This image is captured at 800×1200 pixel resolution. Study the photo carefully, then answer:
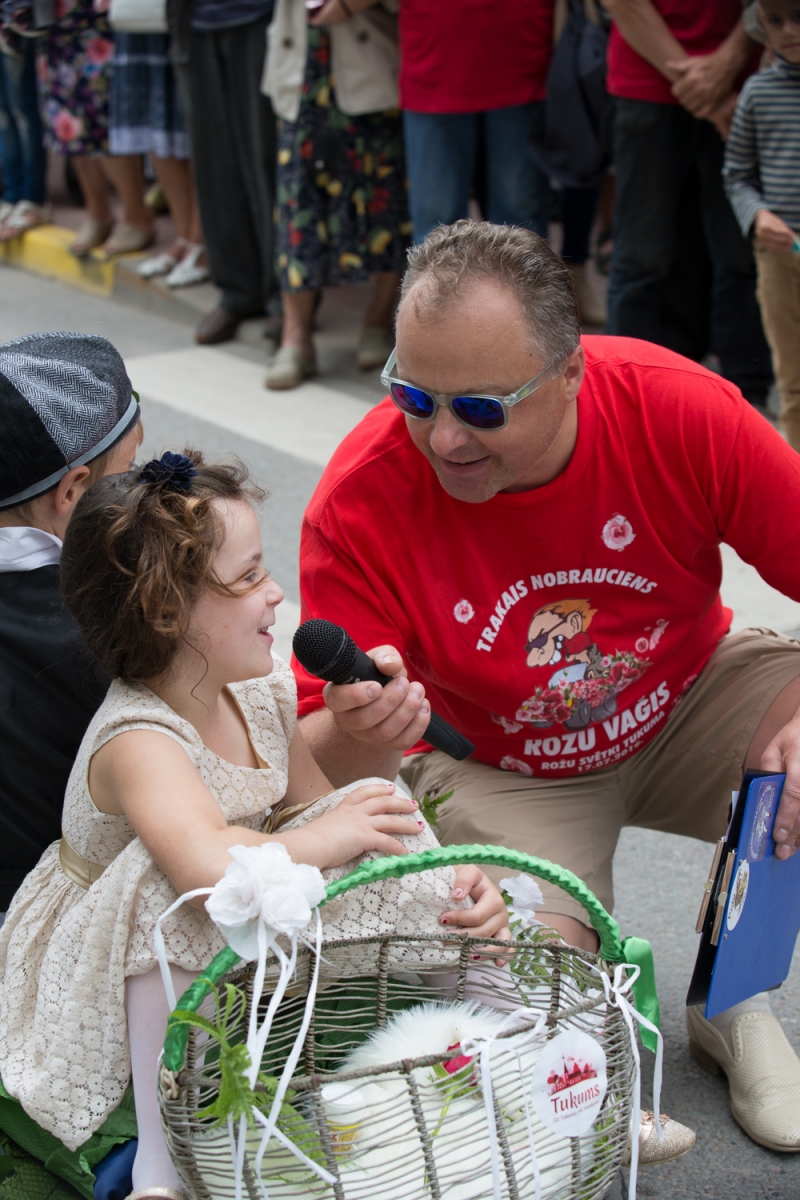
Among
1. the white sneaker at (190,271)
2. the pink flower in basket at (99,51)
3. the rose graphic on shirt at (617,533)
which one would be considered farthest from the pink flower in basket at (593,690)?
the pink flower in basket at (99,51)

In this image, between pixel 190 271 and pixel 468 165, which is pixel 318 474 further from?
pixel 190 271

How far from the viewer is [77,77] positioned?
6508 mm

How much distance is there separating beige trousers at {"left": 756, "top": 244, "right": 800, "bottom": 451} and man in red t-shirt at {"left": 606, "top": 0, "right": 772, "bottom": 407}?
49 centimetres

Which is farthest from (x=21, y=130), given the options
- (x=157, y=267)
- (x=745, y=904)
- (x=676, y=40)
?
(x=745, y=904)

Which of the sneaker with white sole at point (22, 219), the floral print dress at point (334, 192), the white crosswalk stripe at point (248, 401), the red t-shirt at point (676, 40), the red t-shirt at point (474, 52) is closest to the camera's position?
the red t-shirt at point (676, 40)

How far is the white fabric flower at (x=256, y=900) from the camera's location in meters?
1.34

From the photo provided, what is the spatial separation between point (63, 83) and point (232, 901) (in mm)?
6167

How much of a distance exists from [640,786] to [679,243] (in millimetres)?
2861

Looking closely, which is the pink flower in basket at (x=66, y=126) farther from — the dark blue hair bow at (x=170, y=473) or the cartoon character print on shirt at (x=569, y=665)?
the dark blue hair bow at (x=170, y=473)

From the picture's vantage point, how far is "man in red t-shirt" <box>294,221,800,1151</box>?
1893 millimetres

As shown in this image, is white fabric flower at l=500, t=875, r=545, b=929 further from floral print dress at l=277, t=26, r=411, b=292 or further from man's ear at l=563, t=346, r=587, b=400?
floral print dress at l=277, t=26, r=411, b=292

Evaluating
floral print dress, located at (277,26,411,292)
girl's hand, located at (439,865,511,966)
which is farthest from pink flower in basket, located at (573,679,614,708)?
floral print dress, located at (277,26,411,292)

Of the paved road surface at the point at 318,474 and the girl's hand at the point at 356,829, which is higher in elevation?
the girl's hand at the point at 356,829

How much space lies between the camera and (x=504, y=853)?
1463mm
